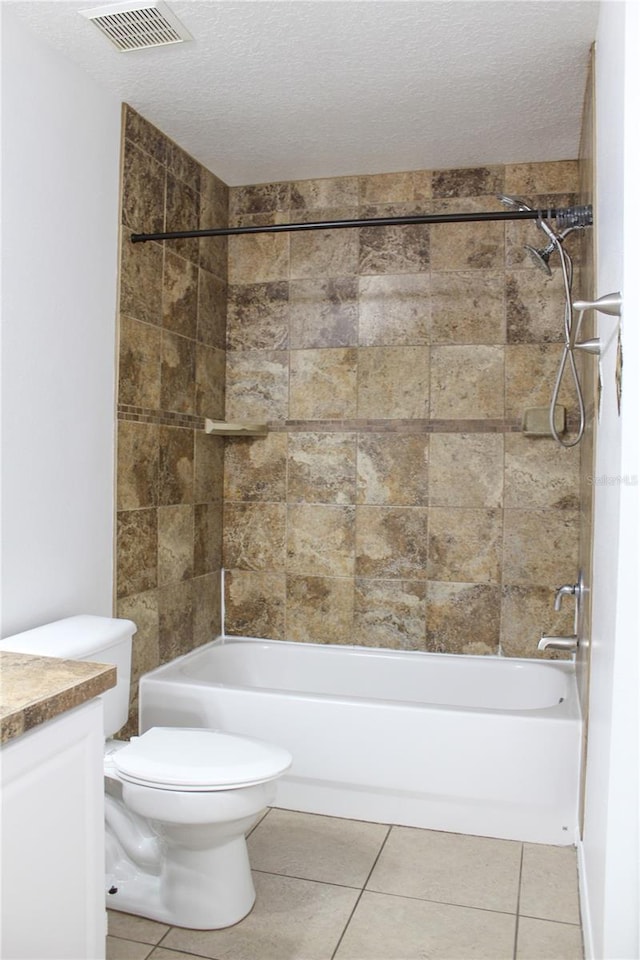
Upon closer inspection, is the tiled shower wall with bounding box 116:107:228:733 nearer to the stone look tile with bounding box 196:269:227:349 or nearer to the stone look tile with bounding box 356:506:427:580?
the stone look tile with bounding box 196:269:227:349

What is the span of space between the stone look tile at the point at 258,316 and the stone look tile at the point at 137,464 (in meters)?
0.80

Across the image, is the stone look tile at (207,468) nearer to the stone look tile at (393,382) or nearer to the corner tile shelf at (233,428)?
the corner tile shelf at (233,428)

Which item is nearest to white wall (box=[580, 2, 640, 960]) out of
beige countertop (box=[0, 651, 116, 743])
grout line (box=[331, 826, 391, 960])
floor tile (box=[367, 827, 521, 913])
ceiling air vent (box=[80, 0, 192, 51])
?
floor tile (box=[367, 827, 521, 913])

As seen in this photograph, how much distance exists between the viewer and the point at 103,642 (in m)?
2.11

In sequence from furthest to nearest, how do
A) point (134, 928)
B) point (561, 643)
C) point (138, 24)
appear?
point (561, 643) → point (138, 24) → point (134, 928)

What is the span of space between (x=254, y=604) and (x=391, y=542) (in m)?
0.71

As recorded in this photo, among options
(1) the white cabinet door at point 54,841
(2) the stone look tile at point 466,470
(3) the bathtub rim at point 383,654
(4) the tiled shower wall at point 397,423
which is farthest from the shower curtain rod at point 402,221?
(1) the white cabinet door at point 54,841

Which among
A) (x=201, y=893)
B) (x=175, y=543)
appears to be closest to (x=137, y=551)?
(x=175, y=543)

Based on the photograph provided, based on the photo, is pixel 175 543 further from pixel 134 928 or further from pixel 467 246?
pixel 467 246

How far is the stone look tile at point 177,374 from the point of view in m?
2.88

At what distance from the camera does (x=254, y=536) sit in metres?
3.41

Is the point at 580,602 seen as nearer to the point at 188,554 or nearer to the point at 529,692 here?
the point at 529,692

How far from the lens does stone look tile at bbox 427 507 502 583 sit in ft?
10.2

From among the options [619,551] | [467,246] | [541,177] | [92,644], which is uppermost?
[541,177]
